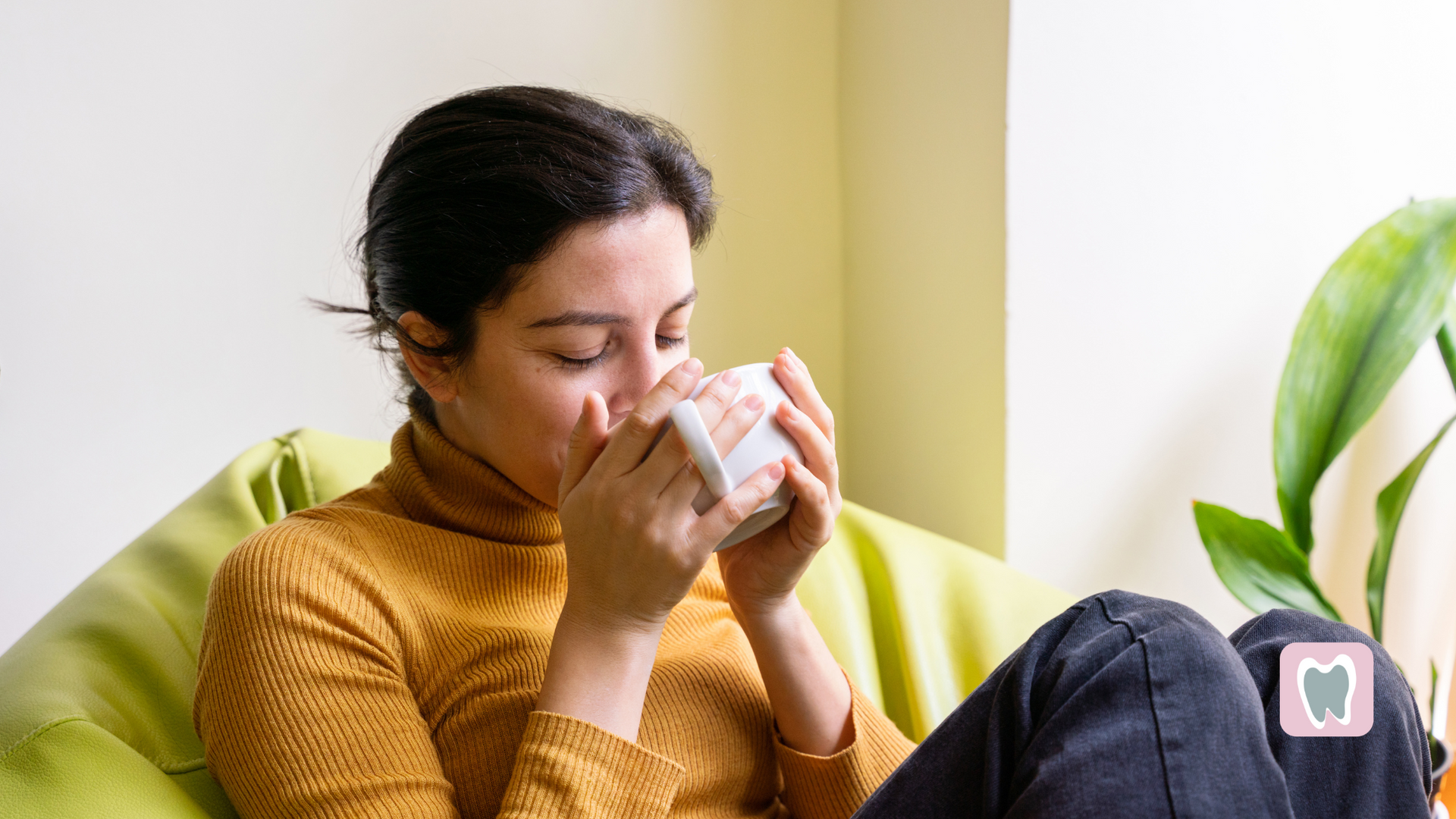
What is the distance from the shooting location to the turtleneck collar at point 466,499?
89 cm

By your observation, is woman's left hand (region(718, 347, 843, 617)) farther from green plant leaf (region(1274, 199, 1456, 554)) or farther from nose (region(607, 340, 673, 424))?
green plant leaf (region(1274, 199, 1456, 554))

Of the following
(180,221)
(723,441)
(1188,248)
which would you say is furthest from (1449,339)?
(180,221)

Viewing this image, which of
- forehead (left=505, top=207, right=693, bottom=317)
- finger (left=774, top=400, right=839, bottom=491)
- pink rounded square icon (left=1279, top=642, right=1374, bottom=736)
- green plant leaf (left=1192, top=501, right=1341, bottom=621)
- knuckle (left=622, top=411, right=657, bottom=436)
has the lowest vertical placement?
green plant leaf (left=1192, top=501, right=1341, bottom=621)

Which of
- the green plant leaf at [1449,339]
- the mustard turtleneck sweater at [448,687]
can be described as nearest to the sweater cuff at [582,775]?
the mustard turtleneck sweater at [448,687]

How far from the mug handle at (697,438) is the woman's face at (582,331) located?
0.42 feet

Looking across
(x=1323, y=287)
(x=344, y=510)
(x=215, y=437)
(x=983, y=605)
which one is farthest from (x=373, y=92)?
(x=1323, y=287)

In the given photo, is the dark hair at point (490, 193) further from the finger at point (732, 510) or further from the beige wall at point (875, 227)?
the beige wall at point (875, 227)

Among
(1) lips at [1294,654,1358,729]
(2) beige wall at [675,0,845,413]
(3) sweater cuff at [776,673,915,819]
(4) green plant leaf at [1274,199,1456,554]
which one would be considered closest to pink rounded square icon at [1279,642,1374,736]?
(1) lips at [1294,654,1358,729]

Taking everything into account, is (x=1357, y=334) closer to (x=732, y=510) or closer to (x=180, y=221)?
(x=732, y=510)

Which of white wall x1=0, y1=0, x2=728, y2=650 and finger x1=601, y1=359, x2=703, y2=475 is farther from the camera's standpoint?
white wall x1=0, y1=0, x2=728, y2=650

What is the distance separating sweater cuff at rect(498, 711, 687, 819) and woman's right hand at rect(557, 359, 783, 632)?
0.08 metres

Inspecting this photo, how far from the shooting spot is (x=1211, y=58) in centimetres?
149

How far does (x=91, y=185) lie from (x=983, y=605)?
1.27 meters

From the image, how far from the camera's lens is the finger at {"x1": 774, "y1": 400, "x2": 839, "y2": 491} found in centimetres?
73
